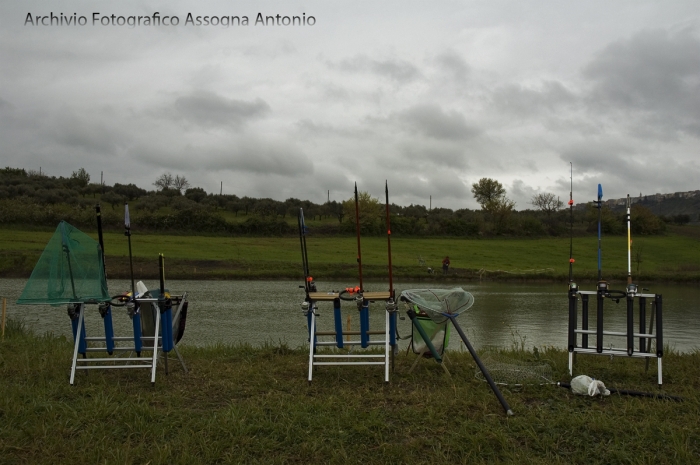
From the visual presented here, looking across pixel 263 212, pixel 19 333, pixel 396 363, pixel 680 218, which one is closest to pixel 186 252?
pixel 263 212

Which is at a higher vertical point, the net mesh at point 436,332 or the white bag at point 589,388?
the net mesh at point 436,332

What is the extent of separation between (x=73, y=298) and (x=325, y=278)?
3855cm

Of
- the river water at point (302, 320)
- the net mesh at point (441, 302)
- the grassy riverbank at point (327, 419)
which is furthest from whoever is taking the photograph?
the river water at point (302, 320)

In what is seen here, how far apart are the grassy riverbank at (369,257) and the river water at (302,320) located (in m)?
15.2

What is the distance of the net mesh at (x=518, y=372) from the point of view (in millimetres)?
7433

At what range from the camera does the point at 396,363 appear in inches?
348

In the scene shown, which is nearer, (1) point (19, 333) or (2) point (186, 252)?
(1) point (19, 333)

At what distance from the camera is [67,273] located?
7.48 m

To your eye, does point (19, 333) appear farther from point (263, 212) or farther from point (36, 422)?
point (263, 212)

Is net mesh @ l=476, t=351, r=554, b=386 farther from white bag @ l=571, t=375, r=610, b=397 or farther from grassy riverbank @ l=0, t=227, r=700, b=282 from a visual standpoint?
grassy riverbank @ l=0, t=227, r=700, b=282

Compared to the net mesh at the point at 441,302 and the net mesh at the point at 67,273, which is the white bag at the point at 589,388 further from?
the net mesh at the point at 67,273

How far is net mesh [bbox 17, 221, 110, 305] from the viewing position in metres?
7.27

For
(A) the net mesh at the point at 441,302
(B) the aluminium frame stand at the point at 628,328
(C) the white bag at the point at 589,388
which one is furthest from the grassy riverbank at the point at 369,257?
(C) the white bag at the point at 589,388

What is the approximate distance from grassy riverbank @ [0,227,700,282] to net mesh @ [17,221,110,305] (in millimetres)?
36913
